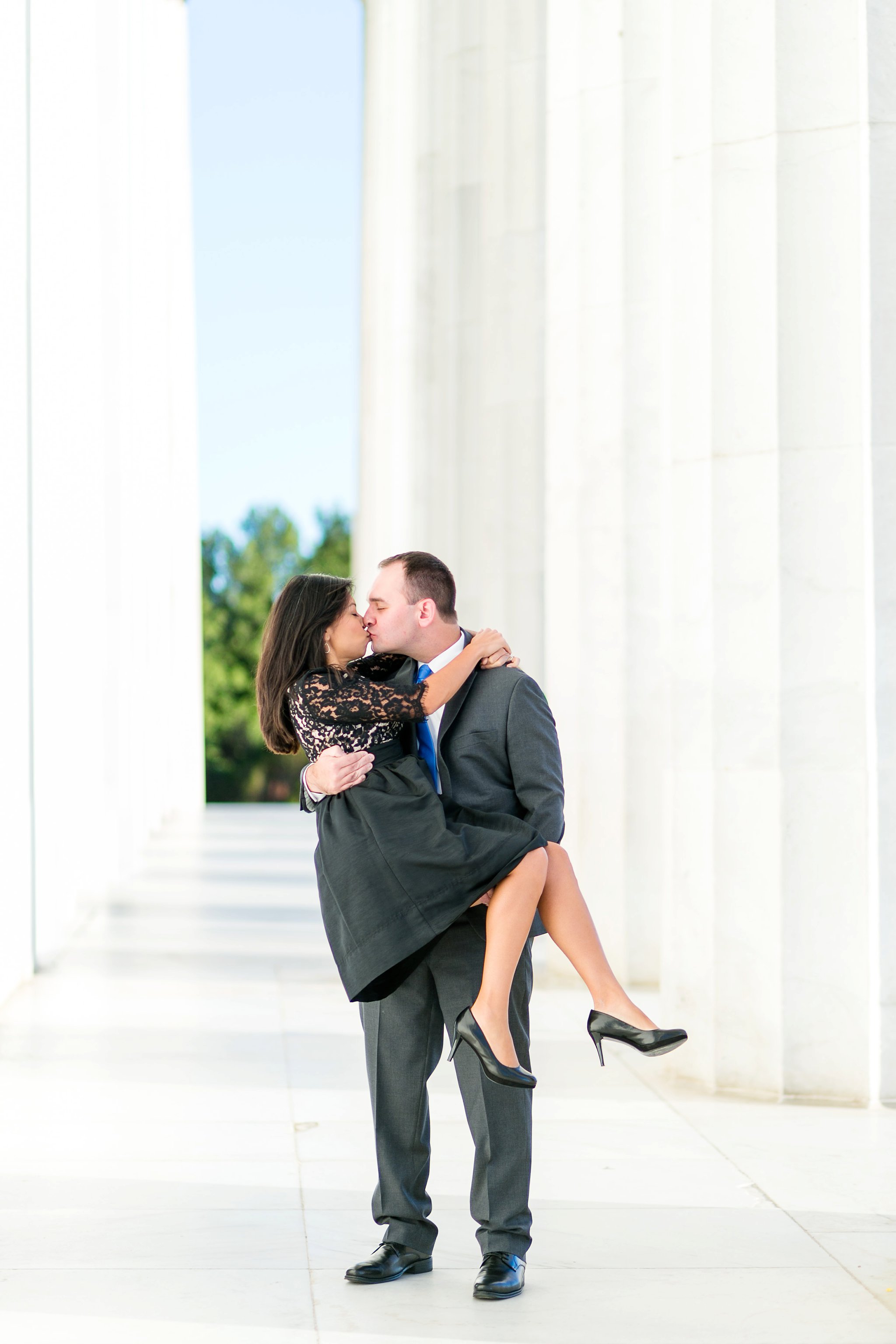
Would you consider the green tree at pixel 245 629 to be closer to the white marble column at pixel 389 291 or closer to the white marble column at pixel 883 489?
the white marble column at pixel 389 291

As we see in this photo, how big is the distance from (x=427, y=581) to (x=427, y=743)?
0.57 metres

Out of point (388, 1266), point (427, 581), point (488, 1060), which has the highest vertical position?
point (427, 581)

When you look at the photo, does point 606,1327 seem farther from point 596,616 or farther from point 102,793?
point 102,793

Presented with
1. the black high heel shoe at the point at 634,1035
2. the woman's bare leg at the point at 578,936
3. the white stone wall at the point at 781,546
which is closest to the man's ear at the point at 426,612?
the woman's bare leg at the point at 578,936

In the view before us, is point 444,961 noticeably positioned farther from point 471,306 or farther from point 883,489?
point 471,306

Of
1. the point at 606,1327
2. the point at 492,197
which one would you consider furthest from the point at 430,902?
the point at 492,197

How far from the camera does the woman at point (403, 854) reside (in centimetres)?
530

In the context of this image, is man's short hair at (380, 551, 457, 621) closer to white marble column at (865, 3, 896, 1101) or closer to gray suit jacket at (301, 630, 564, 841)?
gray suit jacket at (301, 630, 564, 841)

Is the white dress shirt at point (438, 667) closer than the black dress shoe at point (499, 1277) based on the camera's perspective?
No

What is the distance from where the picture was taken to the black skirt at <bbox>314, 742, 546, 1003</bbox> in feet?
17.4

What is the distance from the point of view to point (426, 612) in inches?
221

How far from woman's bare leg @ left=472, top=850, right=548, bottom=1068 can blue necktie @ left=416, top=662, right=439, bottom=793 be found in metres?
0.50

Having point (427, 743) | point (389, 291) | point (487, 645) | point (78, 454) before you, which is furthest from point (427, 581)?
point (389, 291)

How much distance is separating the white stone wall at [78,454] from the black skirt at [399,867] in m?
6.95
